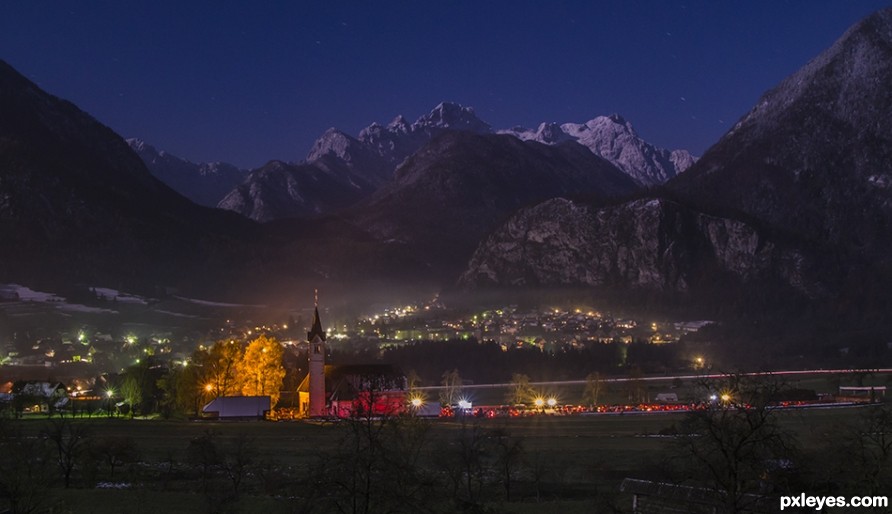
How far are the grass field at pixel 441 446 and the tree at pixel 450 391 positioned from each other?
115 feet

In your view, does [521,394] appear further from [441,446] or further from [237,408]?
[441,446]

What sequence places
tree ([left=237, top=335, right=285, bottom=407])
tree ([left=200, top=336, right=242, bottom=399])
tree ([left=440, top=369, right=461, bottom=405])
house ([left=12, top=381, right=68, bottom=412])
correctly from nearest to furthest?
house ([left=12, top=381, right=68, bottom=412]) < tree ([left=200, top=336, right=242, bottom=399]) < tree ([left=237, top=335, right=285, bottom=407]) < tree ([left=440, top=369, right=461, bottom=405])

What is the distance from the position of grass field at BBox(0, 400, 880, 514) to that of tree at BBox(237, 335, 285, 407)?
64.9 feet

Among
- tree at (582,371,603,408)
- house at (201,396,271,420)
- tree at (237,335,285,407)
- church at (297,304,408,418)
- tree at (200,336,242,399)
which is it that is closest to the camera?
house at (201,396,271,420)

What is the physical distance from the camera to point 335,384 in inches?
5344

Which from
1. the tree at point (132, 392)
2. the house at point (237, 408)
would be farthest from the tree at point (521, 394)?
the tree at point (132, 392)

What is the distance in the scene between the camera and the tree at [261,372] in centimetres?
12544

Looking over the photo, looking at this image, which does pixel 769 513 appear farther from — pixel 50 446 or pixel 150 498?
pixel 50 446

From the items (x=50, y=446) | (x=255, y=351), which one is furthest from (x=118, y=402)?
(x=50, y=446)

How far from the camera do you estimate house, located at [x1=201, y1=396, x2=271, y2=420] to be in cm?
11144

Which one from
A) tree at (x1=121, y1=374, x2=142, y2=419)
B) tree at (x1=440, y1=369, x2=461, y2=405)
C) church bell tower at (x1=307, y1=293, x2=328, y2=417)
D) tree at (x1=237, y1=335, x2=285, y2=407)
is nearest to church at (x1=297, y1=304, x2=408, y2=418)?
church bell tower at (x1=307, y1=293, x2=328, y2=417)

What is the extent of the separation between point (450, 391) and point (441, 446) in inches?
3507

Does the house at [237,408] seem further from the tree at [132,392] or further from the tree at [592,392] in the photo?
the tree at [592,392]

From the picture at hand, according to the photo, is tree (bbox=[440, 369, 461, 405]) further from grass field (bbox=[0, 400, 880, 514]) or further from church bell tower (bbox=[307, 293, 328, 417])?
grass field (bbox=[0, 400, 880, 514])
